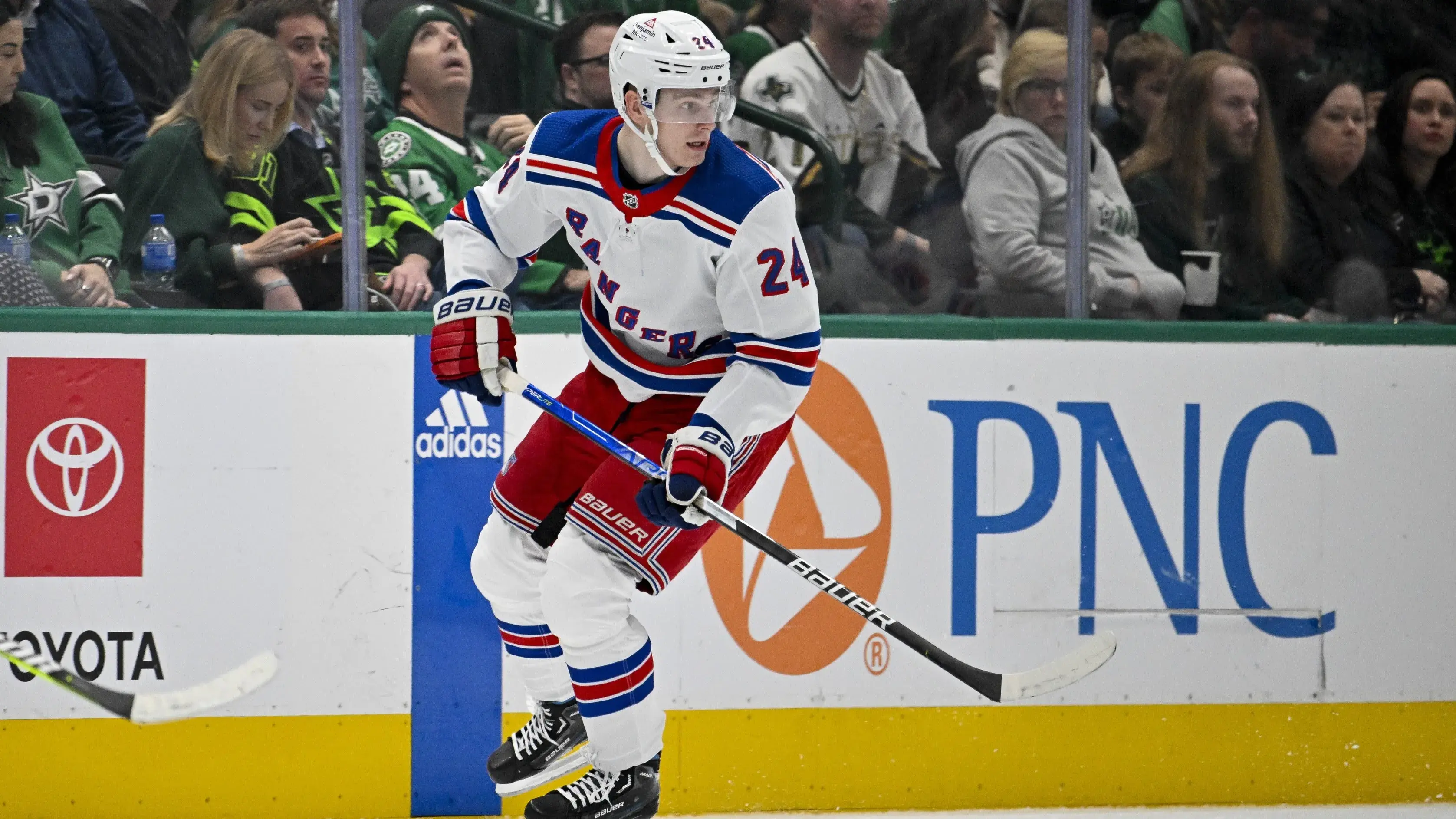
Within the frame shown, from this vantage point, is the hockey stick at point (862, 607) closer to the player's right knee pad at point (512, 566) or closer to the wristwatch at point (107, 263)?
the player's right knee pad at point (512, 566)

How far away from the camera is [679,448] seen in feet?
8.25

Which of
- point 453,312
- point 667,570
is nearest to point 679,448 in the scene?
point 667,570

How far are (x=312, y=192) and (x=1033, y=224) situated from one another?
1.70 meters

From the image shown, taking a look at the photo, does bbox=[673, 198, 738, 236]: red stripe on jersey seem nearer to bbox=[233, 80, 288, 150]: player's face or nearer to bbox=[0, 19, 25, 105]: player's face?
bbox=[233, 80, 288, 150]: player's face

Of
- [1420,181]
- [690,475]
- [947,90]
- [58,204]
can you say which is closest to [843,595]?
[690,475]

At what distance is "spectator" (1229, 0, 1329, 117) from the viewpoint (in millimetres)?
3748

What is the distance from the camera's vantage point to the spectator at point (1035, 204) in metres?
3.67

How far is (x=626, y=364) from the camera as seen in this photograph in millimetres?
2752

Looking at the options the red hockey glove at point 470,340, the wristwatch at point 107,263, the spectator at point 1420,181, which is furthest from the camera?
the spectator at point 1420,181

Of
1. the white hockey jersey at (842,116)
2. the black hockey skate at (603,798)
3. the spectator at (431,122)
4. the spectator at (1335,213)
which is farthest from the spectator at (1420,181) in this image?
the black hockey skate at (603,798)

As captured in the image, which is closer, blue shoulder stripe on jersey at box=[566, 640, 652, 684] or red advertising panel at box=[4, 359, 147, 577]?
blue shoulder stripe on jersey at box=[566, 640, 652, 684]

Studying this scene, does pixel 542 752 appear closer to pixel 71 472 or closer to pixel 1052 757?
pixel 71 472

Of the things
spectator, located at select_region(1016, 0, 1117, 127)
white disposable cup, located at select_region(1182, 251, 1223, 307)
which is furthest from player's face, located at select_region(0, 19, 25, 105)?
white disposable cup, located at select_region(1182, 251, 1223, 307)

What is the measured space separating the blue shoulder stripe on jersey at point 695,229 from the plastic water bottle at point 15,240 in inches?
64.8
